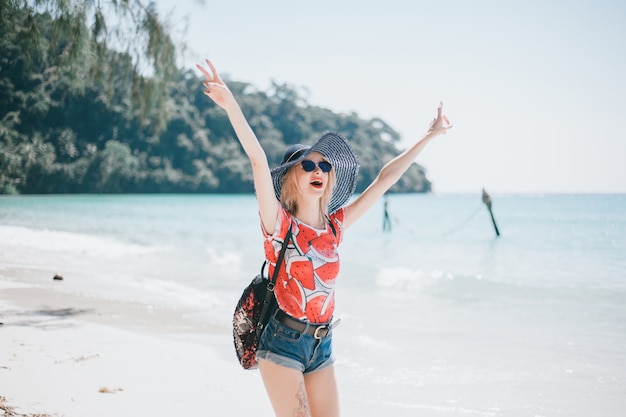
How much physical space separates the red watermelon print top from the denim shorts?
75mm

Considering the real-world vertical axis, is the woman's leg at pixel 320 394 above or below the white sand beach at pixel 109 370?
above

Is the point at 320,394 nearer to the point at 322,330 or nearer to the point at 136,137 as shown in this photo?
the point at 322,330

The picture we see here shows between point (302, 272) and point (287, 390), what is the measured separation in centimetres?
47

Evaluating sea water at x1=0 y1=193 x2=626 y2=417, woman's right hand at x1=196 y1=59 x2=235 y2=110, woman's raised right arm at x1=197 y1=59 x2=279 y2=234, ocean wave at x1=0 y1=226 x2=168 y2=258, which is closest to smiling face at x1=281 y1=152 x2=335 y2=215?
woman's raised right arm at x1=197 y1=59 x2=279 y2=234

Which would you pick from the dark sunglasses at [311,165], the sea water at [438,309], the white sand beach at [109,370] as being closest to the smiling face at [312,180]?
the dark sunglasses at [311,165]

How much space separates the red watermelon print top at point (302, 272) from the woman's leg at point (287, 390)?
8.9 inches

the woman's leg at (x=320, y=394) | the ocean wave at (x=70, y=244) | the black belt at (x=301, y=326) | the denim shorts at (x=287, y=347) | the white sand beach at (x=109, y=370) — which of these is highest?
the black belt at (x=301, y=326)

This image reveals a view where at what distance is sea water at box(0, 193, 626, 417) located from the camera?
4.89 meters

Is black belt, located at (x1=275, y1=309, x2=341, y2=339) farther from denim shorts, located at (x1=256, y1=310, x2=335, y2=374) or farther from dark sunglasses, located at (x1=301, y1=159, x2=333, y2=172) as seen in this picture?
dark sunglasses, located at (x1=301, y1=159, x2=333, y2=172)

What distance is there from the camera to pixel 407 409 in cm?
440

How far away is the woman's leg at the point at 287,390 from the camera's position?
2250 millimetres

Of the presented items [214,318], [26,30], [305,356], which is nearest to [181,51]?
[26,30]

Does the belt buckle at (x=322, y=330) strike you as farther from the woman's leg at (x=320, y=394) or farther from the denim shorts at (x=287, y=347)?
the woman's leg at (x=320, y=394)

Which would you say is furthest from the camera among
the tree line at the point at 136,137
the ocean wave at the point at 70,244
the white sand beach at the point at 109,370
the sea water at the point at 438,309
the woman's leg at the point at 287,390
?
the tree line at the point at 136,137
